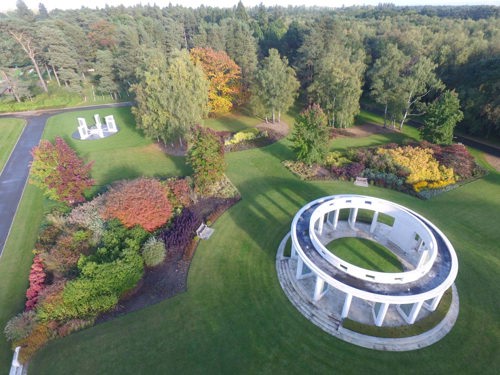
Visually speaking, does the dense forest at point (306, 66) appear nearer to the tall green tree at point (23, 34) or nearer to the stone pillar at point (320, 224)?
the tall green tree at point (23, 34)

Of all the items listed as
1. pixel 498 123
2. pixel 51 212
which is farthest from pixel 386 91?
pixel 51 212

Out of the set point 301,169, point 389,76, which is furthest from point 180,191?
point 389,76

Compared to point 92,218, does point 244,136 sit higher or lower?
lower

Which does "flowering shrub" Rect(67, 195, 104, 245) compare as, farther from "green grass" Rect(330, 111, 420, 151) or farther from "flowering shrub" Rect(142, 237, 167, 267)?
"green grass" Rect(330, 111, 420, 151)

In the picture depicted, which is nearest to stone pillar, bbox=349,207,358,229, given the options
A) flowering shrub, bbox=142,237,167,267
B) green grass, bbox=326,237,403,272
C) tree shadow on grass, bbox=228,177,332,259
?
green grass, bbox=326,237,403,272

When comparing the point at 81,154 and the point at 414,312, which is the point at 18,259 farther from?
the point at 414,312

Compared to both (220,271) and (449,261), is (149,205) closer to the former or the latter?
(220,271)
